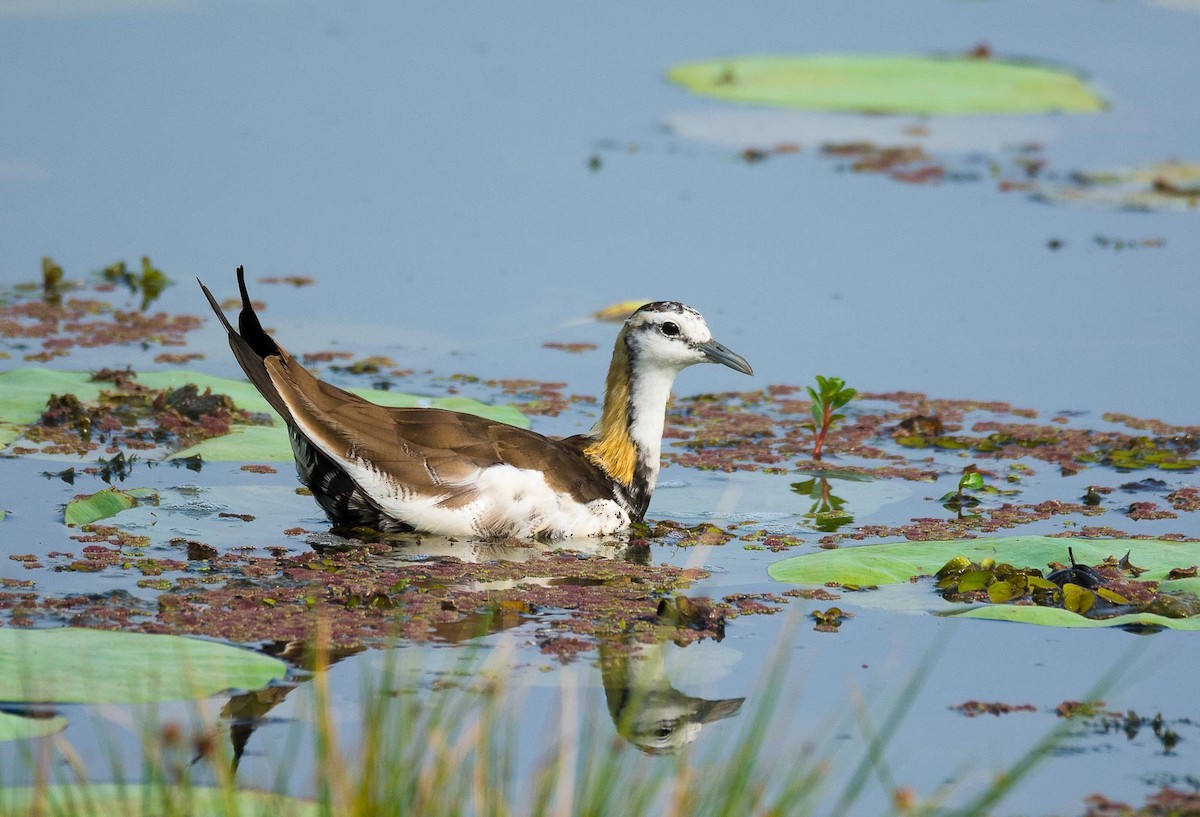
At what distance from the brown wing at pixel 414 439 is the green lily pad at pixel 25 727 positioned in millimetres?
2509

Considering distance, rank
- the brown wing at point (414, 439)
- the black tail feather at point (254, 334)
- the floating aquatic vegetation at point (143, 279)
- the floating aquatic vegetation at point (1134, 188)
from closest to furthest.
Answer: the brown wing at point (414, 439), the black tail feather at point (254, 334), the floating aquatic vegetation at point (143, 279), the floating aquatic vegetation at point (1134, 188)

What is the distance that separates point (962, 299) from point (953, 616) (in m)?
6.23

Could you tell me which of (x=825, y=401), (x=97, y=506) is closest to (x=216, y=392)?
(x=97, y=506)

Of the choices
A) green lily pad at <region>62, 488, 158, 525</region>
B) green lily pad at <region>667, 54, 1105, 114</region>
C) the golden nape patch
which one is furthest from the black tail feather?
green lily pad at <region>667, 54, 1105, 114</region>

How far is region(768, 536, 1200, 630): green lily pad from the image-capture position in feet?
25.9

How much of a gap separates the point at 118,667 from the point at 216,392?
412 centimetres

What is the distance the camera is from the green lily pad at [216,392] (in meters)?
9.56

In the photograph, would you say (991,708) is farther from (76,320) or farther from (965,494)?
(76,320)

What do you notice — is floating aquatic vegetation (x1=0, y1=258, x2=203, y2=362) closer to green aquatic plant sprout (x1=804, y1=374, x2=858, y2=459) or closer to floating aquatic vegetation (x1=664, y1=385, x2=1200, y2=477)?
floating aquatic vegetation (x1=664, y1=385, x2=1200, y2=477)

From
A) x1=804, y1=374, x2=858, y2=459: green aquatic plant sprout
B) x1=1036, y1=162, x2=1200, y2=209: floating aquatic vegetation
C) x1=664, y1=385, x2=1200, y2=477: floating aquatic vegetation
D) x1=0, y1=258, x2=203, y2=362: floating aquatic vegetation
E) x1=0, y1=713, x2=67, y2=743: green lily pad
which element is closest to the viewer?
x1=0, y1=713, x2=67, y2=743: green lily pad

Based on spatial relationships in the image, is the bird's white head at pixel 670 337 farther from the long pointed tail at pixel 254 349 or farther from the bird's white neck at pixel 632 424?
the long pointed tail at pixel 254 349

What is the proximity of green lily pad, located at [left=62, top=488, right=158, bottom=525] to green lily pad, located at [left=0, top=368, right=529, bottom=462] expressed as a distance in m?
0.94

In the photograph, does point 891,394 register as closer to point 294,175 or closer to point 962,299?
point 962,299

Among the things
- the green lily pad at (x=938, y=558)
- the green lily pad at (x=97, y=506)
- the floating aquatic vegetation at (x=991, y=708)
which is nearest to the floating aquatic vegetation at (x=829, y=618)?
the green lily pad at (x=938, y=558)
